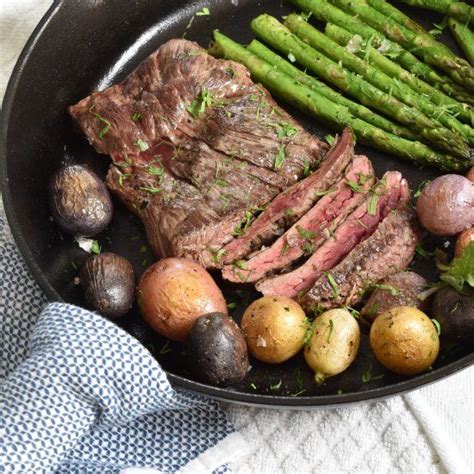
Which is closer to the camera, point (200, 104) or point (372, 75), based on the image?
point (200, 104)

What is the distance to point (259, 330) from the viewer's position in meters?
4.51

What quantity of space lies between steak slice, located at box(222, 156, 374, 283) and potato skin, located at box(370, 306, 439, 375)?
66 centimetres

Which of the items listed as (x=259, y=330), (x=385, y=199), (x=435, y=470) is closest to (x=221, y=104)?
(x=385, y=199)

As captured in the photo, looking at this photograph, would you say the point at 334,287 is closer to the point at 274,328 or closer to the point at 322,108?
the point at 274,328

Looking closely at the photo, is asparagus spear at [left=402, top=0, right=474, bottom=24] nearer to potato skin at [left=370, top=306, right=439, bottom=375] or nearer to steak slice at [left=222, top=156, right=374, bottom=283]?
steak slice at [left=222, top=156, right=374, bottom=283]

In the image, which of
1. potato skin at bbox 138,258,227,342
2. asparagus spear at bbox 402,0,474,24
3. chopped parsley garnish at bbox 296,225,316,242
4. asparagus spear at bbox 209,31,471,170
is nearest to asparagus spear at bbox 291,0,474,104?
asparagus spear at bbox 402,0,474,24

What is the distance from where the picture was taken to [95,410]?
4355 millimetres

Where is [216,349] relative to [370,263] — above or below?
below

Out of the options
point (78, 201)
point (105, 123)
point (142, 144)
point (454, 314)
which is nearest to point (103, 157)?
point (105, 123)

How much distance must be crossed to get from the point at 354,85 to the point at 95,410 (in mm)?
2502

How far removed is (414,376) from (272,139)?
155cm

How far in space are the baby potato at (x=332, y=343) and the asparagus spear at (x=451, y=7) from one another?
226cm

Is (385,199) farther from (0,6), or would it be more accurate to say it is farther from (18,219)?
(0,6)

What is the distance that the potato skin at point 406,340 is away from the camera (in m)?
4.38
